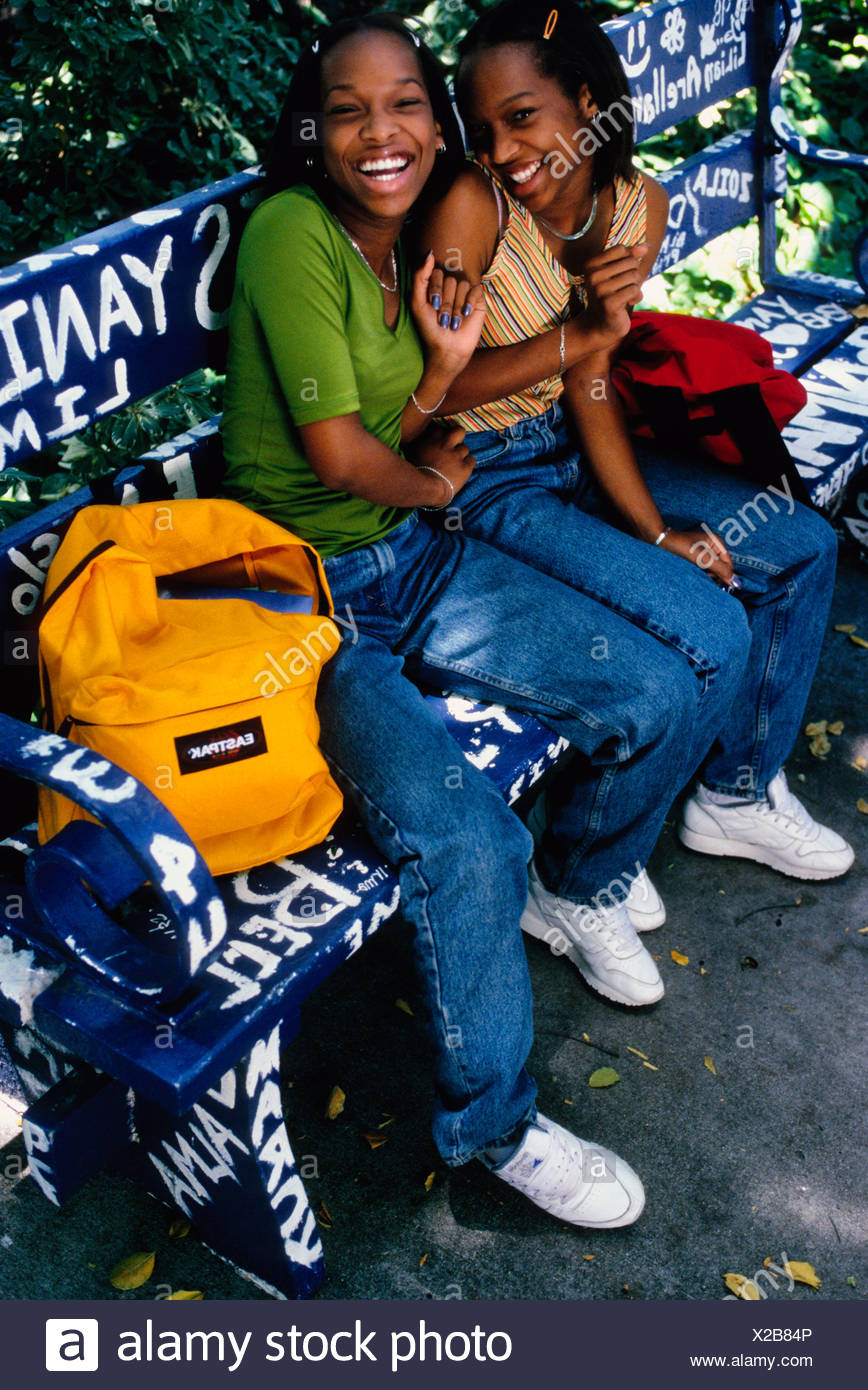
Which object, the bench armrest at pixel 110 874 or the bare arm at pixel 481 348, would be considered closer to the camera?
the bench armrest at pixel 110 874

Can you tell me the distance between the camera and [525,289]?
8.18 ft

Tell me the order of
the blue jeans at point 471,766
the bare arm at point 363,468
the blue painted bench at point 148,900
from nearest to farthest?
the blue painted bench at point 148,900
the blue jeans at point 471,766
the bare arm at point 363,468

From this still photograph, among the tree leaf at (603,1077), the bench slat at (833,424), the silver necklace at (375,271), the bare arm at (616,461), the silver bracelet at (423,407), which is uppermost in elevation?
the silver necklace at (375,271)

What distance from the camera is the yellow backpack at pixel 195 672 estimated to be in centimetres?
171

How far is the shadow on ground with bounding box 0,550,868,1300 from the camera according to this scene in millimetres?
2094

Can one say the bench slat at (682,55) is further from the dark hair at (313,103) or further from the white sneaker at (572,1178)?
the white sneaker at (572,1178)

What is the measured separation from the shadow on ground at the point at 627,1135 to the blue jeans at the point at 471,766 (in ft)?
0.80

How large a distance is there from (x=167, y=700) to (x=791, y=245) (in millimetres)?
4440

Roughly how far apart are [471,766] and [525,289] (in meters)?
1.07

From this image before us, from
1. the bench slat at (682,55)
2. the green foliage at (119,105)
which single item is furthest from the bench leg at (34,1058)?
the bench slat at (682,55)

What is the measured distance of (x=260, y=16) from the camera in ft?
14.0

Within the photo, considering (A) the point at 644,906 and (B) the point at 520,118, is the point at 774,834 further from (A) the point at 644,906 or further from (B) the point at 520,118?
(B) the point at 520,118
